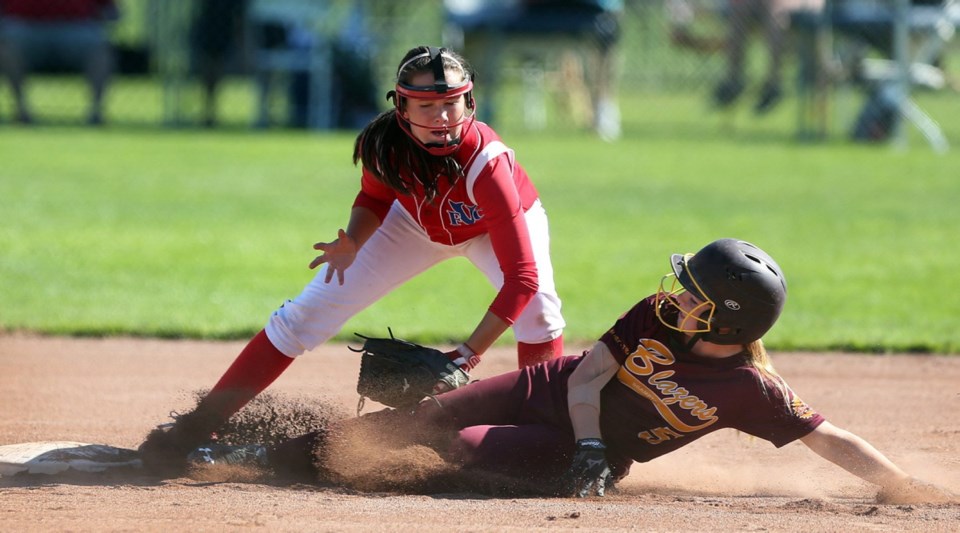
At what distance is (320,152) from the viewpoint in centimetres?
1351

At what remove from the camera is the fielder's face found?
151 inches

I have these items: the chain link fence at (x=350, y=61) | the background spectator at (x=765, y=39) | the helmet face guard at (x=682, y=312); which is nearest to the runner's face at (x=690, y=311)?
the helmet face guard at (x=682, y=312)

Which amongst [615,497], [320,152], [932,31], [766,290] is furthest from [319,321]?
[932,31]

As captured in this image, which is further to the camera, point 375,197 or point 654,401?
point 375,197

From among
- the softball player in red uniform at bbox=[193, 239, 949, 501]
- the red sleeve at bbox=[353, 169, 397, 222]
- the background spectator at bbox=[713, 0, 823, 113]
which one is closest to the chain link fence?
the background spectator at bbox=[713, 0, 823, 113]

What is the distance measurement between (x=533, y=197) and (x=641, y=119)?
44.0 ft

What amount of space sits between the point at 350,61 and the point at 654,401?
427 inches

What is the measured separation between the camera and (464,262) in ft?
30.1

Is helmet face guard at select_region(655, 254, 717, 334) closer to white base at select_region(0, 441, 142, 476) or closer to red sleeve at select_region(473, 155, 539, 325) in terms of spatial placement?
red sleeve at select_region(473, 155, 539, 325)

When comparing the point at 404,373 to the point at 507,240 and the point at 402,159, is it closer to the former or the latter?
the point at 507,240

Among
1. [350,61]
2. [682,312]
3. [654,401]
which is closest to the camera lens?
[682,312]

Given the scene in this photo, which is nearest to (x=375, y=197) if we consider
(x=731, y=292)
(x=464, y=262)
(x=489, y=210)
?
(x=489, y=210)

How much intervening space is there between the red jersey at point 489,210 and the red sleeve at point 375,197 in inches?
1.0

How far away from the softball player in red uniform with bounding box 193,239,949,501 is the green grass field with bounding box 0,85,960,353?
A: 8.45ft
